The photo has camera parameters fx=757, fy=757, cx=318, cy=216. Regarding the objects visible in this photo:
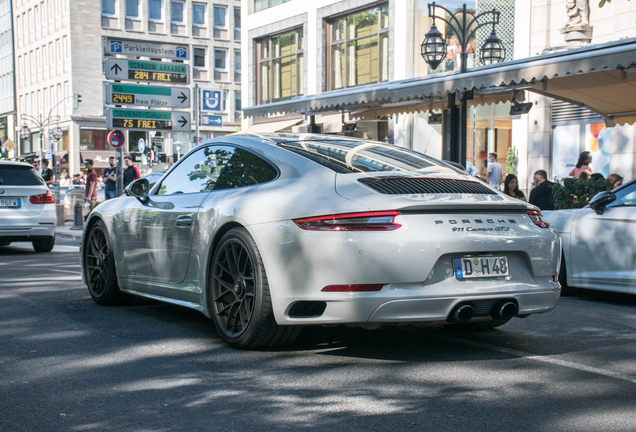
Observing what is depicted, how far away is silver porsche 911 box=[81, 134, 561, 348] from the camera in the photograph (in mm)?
4137

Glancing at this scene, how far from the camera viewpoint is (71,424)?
3312 millimetres

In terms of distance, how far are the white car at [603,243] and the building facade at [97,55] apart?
2015 inches

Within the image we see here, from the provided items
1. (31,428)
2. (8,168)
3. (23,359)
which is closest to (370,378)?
(31,428)

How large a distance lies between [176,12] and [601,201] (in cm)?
6129

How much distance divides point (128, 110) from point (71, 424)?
14.6 meters

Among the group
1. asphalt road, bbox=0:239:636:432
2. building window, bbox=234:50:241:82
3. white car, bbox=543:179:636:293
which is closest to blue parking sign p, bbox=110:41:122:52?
asphalt road, bbox=0:239:636:432

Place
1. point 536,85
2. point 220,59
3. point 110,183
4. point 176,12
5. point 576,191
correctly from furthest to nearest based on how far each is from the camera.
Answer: point 220,59
point 176,12
point 110,183
point 536,85
point 576,191

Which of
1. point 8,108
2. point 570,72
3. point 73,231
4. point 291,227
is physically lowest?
point 73,231

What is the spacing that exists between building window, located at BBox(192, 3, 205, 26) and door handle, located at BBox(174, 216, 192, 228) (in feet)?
205

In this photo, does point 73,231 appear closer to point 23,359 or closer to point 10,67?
point 23,359

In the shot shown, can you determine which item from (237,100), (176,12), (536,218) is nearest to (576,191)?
(536,218)

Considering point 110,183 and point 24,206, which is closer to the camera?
point 24,206

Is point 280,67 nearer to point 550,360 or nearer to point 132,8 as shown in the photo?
point 550,360

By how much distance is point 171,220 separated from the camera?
549 cm
